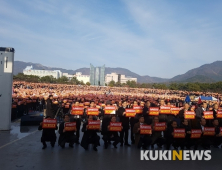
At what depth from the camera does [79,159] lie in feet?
21.3

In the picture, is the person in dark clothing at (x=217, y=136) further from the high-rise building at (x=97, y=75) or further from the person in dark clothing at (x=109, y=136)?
the high-rise building at (x=97, y=75)

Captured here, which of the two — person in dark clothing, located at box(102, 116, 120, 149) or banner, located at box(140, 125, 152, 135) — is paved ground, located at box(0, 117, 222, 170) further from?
banner, located at box(140, 125, 152, 135)

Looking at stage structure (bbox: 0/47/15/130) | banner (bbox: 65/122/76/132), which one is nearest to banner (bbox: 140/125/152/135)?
banner (bbox: 65/122/76/132)

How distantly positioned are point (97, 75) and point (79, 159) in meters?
128

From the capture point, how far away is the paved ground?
233 inches

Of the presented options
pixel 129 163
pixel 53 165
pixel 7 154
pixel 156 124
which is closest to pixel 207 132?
pixel 156 124

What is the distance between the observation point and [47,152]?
7094 mm

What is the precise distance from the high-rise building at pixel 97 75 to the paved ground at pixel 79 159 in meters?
122

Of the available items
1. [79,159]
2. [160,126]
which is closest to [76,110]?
[79,159]

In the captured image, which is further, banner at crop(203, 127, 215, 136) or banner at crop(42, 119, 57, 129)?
banner at crop(203, 127, 215, 136)

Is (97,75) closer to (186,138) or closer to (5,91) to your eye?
(5,91)

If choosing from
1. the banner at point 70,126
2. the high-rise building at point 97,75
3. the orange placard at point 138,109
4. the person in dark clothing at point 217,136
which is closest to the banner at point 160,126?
the orange placard at point 138,109

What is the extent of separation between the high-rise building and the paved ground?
12187cm

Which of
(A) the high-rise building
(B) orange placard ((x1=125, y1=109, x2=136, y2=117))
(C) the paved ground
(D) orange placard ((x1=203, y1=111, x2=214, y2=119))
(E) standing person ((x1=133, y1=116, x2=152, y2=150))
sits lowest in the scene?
(C) the paved ground
